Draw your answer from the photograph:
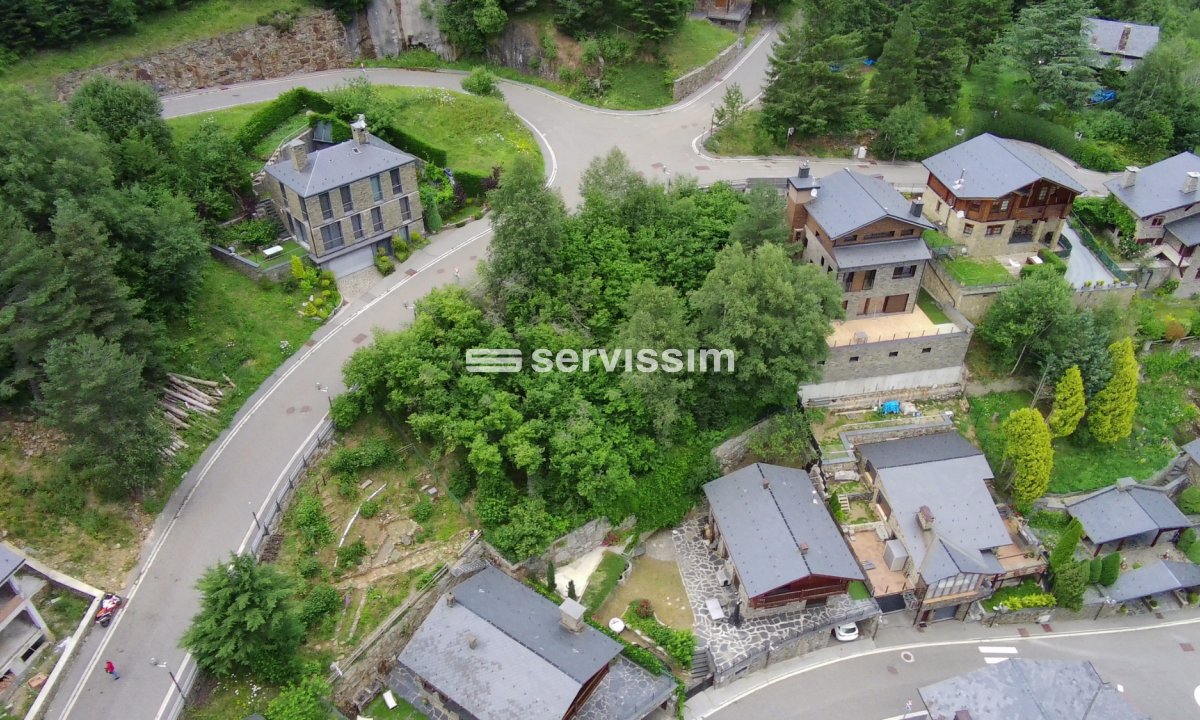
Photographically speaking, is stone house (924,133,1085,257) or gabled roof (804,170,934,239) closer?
gabled roof (804,170,934,239)

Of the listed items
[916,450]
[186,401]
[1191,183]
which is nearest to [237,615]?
[186,401]

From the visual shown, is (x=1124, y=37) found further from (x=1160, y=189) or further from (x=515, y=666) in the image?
(x=515, y=666)

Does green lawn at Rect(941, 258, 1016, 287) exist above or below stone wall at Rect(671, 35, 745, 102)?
below

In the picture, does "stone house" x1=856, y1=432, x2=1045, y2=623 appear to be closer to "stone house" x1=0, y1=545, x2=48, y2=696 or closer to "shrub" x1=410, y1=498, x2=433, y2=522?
"shrub" x1=410, y1=498, x2=433, y2=522

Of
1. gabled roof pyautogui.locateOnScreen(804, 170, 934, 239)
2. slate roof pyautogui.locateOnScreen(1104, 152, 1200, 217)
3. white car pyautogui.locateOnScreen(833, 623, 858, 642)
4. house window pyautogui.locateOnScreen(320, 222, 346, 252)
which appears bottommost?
white car pyautogui.locateOnScreen(833, 623, 858, 642)

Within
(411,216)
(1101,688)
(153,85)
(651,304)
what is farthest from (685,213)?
(153,85)

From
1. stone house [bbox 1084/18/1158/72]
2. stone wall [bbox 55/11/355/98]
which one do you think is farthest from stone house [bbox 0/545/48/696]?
stone house [bbox 1084/18/1158/72]

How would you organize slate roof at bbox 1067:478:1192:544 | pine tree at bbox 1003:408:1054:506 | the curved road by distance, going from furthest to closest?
slate roof at bbox 1067:478:1192:544 → pine tree at bbox 1003:408:1054:506 → the curved road
